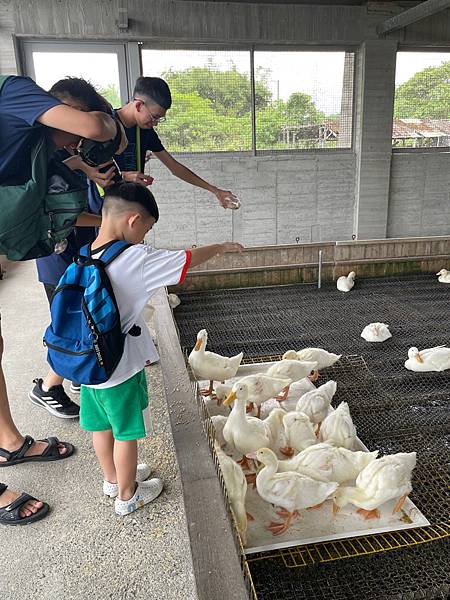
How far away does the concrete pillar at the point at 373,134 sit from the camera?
7.17m

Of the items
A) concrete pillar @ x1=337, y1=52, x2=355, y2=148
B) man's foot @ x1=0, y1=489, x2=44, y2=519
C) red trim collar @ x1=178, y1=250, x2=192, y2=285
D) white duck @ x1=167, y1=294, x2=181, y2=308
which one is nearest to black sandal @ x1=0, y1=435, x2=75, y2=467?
man's foot @ x1=0, y1=489, x2=44, y2=519

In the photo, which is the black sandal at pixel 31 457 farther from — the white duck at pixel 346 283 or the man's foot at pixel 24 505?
the white duck at pixel 346 283

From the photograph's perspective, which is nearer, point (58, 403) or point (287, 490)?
point (287, 490)

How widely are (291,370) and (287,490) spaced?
3.10 feet

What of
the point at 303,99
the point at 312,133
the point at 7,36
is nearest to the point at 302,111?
the point at 303,99

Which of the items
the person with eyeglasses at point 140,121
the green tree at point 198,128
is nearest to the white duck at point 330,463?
the person with eyeglasses at point 140,121

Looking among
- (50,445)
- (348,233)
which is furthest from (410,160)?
(50,445)

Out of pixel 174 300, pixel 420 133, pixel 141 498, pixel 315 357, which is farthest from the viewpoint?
pixel 420 133

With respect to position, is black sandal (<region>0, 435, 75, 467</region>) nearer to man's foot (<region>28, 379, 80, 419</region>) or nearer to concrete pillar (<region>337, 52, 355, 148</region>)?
man's foot (<region>28, 379, 80, 419</region>)

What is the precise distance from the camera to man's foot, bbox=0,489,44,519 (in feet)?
5.59

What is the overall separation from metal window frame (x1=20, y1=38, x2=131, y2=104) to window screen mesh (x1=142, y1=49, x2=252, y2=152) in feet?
0.95

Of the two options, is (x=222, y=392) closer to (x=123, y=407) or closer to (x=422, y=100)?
(x=123, y=407)

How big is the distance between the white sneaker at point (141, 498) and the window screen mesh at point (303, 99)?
20.4 feet

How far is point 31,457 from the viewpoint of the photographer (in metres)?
1.99
